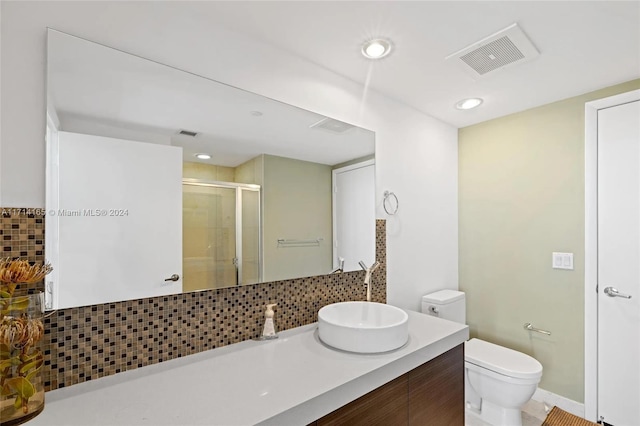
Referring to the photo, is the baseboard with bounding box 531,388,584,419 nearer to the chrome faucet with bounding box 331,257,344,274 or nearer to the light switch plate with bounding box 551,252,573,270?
the light switch plate with bounding box 551,252,573,270

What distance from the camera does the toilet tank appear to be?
90.5 inches

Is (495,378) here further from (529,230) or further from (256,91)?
(256,91)

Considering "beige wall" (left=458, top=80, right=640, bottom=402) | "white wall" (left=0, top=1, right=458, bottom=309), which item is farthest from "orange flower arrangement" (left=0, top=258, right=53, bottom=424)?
"beige wall" (left=458, top=80, right=640, bottom=402)

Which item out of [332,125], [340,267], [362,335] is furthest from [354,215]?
[362,335]

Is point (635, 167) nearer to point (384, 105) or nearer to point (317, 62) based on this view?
point (384, 105)

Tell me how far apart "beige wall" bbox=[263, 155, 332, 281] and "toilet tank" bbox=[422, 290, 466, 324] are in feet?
3.19

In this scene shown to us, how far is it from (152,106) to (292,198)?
2.56ft

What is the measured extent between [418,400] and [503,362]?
980 mm

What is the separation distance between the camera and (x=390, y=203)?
84.8 inches

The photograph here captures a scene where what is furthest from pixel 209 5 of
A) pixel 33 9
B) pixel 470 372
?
pixel 470 372

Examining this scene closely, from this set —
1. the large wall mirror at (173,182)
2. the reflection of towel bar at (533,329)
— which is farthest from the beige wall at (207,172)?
the reflection of towel bar at (533,329)

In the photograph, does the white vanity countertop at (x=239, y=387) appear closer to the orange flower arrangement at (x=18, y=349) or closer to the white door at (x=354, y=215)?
A: the orange flower arrangement at (x=18, y=349)

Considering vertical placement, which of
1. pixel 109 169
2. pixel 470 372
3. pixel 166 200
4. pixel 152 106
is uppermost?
pixel 152 106

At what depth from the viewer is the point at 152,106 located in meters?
1.25
